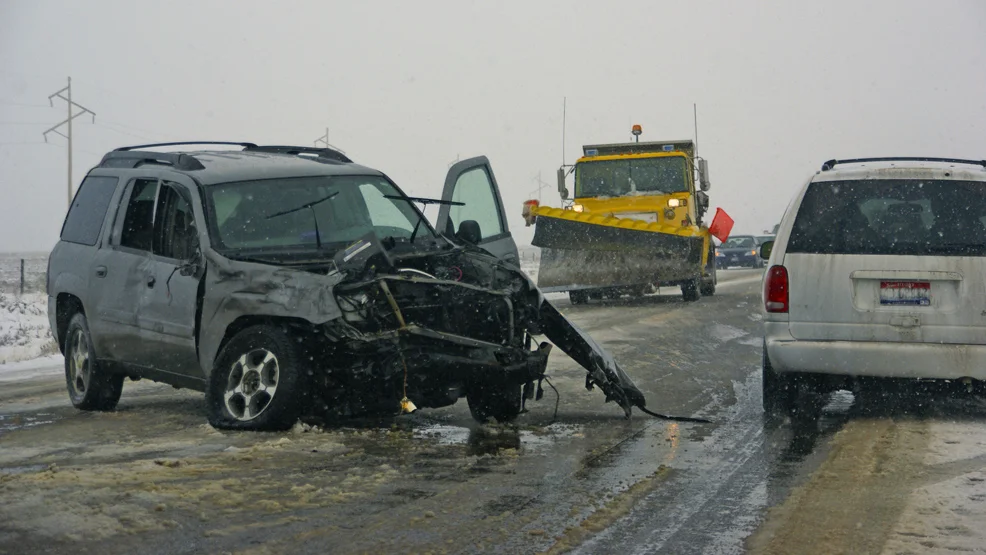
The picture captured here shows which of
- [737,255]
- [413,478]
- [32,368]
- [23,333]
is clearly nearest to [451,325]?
[413,478]

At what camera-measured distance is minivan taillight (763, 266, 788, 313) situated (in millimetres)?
8109

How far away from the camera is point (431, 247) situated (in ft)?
27.4

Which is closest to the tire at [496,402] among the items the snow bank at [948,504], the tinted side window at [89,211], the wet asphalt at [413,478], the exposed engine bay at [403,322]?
the exposed engine bay at [403,322]

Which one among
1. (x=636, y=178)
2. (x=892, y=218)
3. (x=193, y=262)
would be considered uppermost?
(x=636, y=178)

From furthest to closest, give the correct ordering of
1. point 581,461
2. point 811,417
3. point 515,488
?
point 811,417 < point 581,461 < point 515,488

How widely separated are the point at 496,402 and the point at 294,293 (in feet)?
5.31

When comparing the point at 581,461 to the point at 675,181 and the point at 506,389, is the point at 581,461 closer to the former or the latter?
the point at 506,389

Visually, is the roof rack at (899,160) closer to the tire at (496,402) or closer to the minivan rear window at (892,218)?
the minivan rear window at (892,218)

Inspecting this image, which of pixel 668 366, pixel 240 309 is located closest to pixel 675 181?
pixel 668 366

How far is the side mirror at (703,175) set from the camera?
23656 mm

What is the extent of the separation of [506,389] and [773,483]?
89.8 inches

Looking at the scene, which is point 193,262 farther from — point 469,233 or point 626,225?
point 626,225

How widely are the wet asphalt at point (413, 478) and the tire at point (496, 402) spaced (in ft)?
0.50

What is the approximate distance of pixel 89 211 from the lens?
9172 mm
